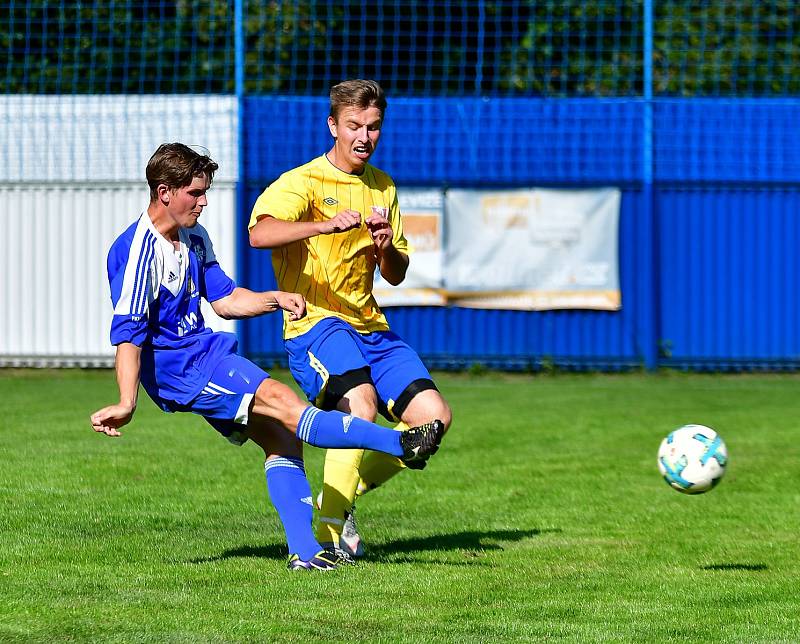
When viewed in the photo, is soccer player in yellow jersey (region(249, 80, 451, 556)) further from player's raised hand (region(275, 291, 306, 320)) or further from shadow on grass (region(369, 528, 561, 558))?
player's raised hand (region(275, 291, 306, 320))

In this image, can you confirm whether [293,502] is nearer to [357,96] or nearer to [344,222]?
[344,222]

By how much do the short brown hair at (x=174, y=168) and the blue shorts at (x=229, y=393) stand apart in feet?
2.58

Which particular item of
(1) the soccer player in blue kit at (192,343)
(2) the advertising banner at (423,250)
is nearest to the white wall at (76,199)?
(2) the advertising banner at (423,250)

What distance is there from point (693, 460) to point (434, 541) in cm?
144

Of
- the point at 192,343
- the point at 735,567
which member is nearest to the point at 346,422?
the point at 192,343

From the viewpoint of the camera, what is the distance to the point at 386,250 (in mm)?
6508

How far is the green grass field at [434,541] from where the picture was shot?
5289 millimetres

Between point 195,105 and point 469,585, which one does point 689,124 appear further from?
point 469,585

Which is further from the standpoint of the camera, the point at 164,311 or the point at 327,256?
the point at 327,256

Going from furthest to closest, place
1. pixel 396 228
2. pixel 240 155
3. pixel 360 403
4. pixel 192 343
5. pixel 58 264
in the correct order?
pixel 58 264 → pixel 240 155 → pixel 396 228 → pixel 360 403 → pixel 192 343

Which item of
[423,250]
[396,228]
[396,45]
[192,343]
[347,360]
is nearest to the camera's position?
[192,343]

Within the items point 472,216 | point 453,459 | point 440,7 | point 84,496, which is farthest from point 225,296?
point 440,7

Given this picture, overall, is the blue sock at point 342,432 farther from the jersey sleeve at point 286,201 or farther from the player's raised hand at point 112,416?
the jersey sleeve at point 286,201

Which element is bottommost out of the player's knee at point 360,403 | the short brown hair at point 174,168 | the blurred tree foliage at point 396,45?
the player's knee at point 360,403
